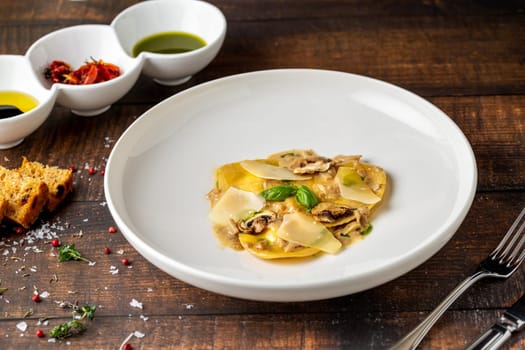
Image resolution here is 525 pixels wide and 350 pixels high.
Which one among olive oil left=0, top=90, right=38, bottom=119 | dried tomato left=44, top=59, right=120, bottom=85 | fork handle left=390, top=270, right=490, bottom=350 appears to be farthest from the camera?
dried tomato left=44, top=59, right=120, bottom=85

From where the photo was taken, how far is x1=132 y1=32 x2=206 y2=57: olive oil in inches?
149

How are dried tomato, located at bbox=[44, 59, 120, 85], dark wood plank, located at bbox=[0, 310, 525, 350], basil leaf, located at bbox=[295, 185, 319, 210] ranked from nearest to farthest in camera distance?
dark wood plank, located at bbox=[0, 310, 525, 350] < basil leaf, located at bbox=[295, 185, 319, 210] < dried tomato, located at bbox=[44, 59, 120, 85]

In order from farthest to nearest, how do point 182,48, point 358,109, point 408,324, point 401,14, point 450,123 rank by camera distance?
1. point 401,14
2. point 182,48
3. point 358,109
4. point 450,123
5. point 408,324

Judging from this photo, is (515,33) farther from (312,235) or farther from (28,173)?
(28,173)

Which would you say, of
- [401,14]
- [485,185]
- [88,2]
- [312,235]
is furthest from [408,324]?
[88,2]

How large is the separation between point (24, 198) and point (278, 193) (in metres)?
1.00

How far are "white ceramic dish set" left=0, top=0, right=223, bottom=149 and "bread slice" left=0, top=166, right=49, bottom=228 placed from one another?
0.32 meters

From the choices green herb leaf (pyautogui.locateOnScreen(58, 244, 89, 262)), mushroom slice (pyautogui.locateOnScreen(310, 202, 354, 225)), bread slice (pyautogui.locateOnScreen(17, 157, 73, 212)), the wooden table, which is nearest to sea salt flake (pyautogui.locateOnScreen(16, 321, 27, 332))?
the wooden table

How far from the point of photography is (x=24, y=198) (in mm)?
2871

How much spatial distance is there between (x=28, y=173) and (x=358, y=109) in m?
1.42

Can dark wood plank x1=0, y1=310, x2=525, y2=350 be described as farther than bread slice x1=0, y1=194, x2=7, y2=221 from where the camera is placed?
No

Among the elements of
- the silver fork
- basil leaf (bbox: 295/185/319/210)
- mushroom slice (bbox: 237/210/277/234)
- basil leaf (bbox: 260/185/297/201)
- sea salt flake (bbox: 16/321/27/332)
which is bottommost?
sea salt flake (bbox: 16/321/27/332)

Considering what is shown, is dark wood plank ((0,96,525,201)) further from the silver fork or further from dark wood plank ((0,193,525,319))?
the silver fork

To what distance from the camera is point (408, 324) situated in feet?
8.11
